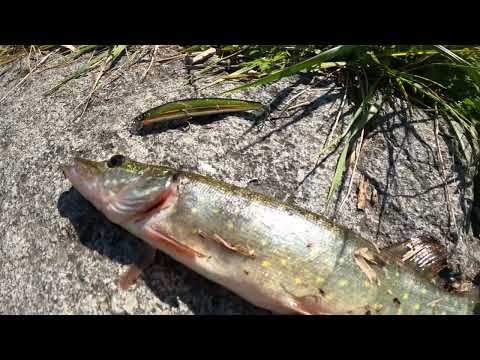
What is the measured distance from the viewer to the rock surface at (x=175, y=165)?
133 inches

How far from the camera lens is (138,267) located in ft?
10.8

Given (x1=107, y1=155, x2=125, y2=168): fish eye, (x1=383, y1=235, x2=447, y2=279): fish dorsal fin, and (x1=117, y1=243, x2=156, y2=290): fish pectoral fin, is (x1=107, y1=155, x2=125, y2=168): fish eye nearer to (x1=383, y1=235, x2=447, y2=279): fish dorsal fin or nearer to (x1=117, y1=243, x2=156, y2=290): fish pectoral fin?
(x1=117, y1=243, x2=156, y2=290): fish pectoral fin

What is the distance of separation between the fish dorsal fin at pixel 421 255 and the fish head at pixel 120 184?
175 centimetres

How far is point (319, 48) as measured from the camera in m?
4.61

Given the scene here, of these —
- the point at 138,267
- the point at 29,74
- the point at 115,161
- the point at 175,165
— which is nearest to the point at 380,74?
the point at 175,165

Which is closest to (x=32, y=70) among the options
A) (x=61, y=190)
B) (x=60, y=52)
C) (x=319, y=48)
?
(x=60, y=52)

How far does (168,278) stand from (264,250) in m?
Result: 0.81

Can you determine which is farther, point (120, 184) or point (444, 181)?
point (444, 181)

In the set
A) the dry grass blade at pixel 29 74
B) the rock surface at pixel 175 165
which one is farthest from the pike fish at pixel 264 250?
the dry grass blade at pixel 29 74

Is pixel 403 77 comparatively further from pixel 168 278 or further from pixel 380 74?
pixel 168 278

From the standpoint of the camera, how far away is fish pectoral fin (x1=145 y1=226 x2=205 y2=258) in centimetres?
309

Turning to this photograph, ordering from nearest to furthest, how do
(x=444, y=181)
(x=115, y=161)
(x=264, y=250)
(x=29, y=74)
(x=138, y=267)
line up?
(x=264, y=250) < (x=138, y=267) < (x=115, y=161) < (x=444, y=181) < (x=29, y=74)

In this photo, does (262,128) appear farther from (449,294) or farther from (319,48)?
(449,294)

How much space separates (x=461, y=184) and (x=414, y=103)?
35.9 inches
